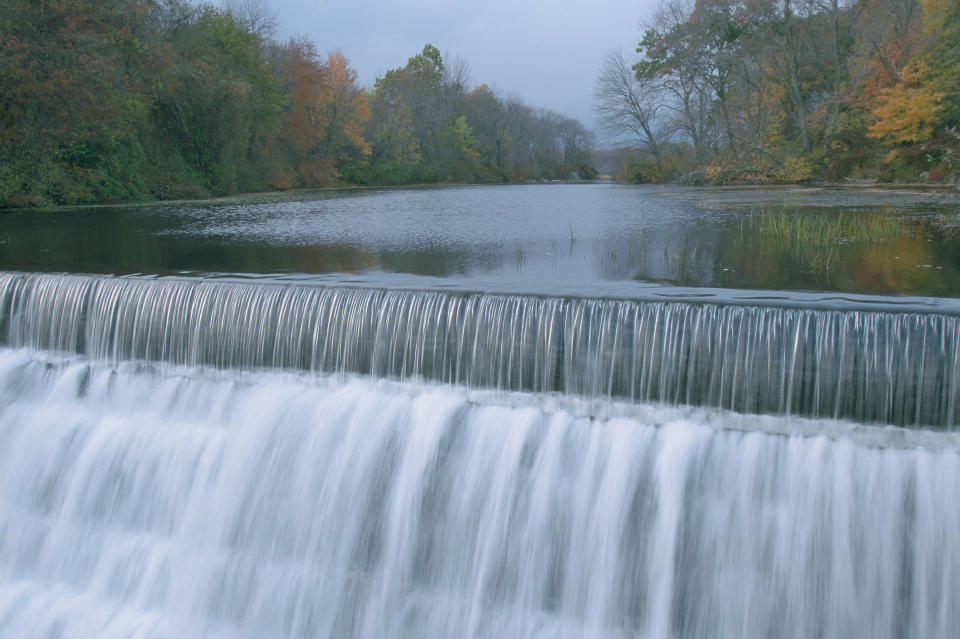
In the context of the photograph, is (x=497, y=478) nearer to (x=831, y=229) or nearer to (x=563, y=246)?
(x=563, y=246)

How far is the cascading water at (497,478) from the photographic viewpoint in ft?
14.6

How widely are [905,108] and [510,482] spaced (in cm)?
2354

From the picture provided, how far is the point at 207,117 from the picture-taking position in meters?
31.2

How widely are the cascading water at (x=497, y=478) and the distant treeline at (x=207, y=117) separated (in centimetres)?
1395

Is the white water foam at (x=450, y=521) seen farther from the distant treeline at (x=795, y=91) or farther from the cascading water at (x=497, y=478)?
the distant treeline at (x=795, y=91)

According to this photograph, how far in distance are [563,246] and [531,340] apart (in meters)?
5.50

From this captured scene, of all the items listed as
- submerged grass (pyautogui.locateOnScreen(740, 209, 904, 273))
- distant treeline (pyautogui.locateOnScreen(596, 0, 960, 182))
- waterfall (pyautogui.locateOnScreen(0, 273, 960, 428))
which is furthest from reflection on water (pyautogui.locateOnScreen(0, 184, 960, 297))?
distant treeline (pyautogui.locateOnScreen(596, 0, 960, 182))

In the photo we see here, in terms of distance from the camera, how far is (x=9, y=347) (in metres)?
7.37

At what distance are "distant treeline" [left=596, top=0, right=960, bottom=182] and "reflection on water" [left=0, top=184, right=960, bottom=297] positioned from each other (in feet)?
25.6

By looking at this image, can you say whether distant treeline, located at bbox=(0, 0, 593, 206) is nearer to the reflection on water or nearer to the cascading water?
the reflection on water

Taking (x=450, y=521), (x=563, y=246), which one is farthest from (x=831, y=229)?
(x=450, y=521)

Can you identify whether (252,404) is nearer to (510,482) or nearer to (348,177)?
(510,482)

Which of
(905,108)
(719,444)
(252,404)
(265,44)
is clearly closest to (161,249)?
(252,404)

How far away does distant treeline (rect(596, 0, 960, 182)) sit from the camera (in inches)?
888
